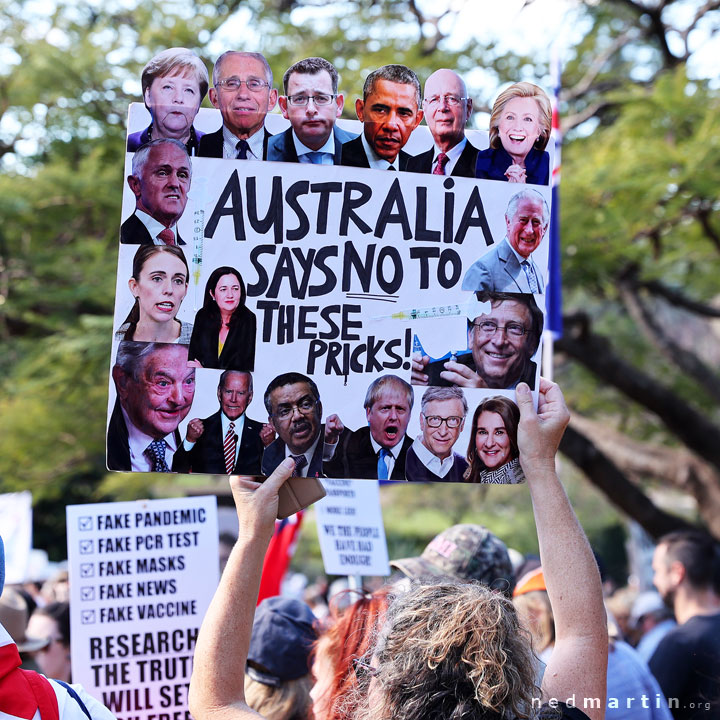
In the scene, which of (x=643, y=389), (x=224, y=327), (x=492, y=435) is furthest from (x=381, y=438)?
(x=643, y=389)

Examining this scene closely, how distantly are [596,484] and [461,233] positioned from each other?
9130 millimetres

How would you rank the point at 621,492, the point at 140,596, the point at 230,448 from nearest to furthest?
the point at 230,448 → the point at 140,596 → the point at 621,492

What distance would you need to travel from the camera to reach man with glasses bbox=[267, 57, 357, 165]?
2.50 m

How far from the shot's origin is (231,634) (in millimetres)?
2068

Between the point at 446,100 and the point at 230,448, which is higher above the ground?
the point at 446,100

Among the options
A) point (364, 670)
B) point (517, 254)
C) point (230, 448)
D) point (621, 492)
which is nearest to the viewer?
point (364, 670)

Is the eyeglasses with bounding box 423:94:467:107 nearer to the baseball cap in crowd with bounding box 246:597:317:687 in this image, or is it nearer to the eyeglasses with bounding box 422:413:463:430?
the eyeglasses with bounding box 422:413:463:430

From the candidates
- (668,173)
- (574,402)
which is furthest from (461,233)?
(574,402)

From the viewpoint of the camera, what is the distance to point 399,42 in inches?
407

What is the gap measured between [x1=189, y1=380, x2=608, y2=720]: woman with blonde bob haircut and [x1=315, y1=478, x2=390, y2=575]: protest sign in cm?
214

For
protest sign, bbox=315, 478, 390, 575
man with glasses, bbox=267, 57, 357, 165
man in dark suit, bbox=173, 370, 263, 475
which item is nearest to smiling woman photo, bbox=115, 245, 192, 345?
man in dark suit, bbox=173, 370, 263, 475

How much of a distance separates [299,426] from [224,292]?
43 cm

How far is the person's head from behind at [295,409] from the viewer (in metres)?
2.46

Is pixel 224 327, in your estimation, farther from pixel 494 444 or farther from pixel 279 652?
pixel 279 652
